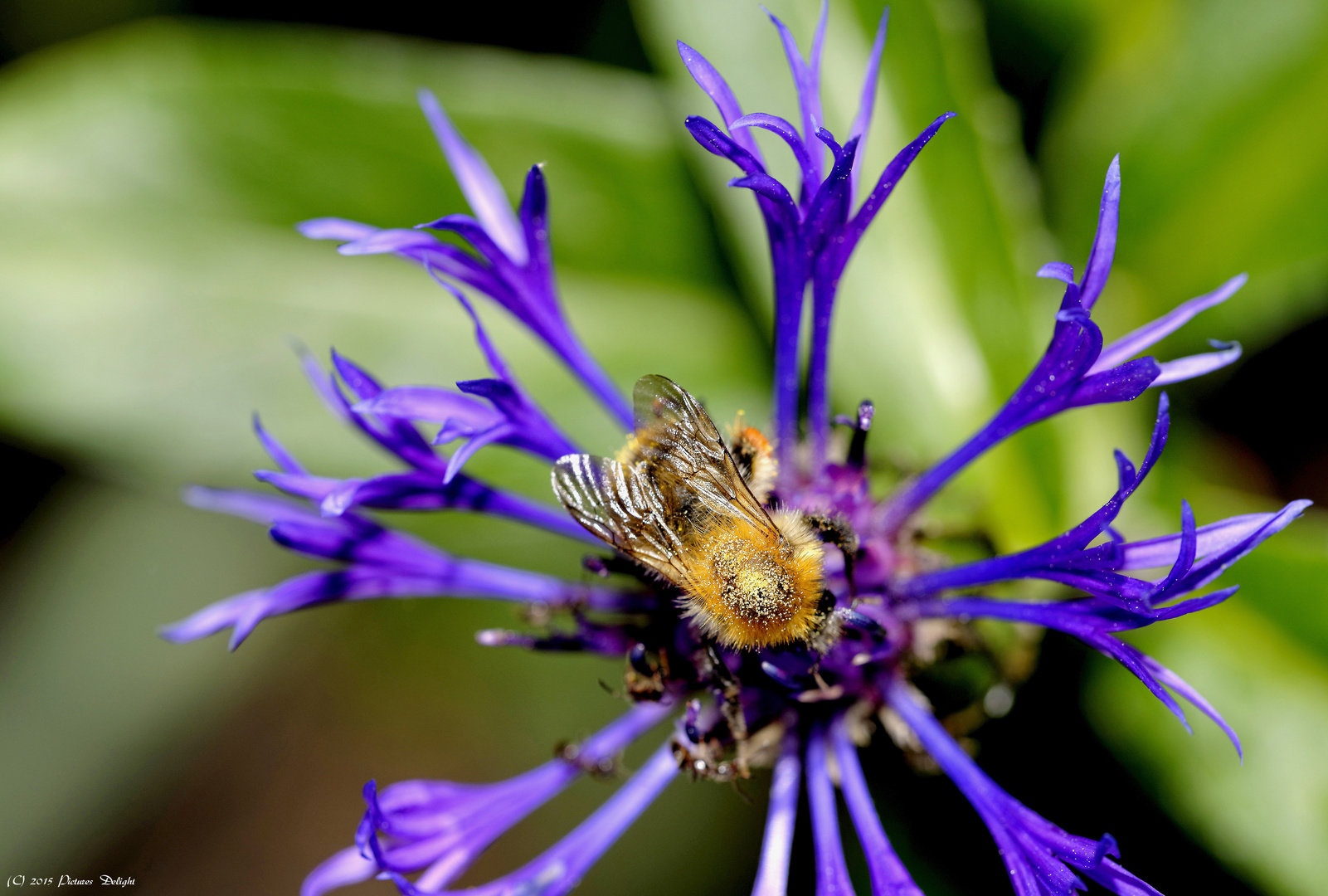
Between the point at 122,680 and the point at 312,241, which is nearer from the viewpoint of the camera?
the point at 312,241

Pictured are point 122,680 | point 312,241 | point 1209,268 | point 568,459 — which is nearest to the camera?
point 568,459

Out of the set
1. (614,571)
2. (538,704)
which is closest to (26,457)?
(538,704)

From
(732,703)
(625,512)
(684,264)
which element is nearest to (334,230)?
(625,512)

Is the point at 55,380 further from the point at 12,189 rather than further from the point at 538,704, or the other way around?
the point at 538,704

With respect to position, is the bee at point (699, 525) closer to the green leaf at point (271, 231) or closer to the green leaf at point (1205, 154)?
the green leaf at point (271, 231)

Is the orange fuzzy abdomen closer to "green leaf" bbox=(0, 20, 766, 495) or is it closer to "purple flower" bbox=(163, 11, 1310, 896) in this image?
"purple flower" bbox=(163, 11, 1310, 896)

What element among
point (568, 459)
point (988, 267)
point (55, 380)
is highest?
point (55, 380)

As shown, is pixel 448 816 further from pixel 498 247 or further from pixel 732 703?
pixel 498 247

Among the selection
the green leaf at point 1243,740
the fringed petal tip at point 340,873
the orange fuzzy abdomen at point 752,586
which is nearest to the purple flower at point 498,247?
the orange fuzzy abdomen at point 752,586
